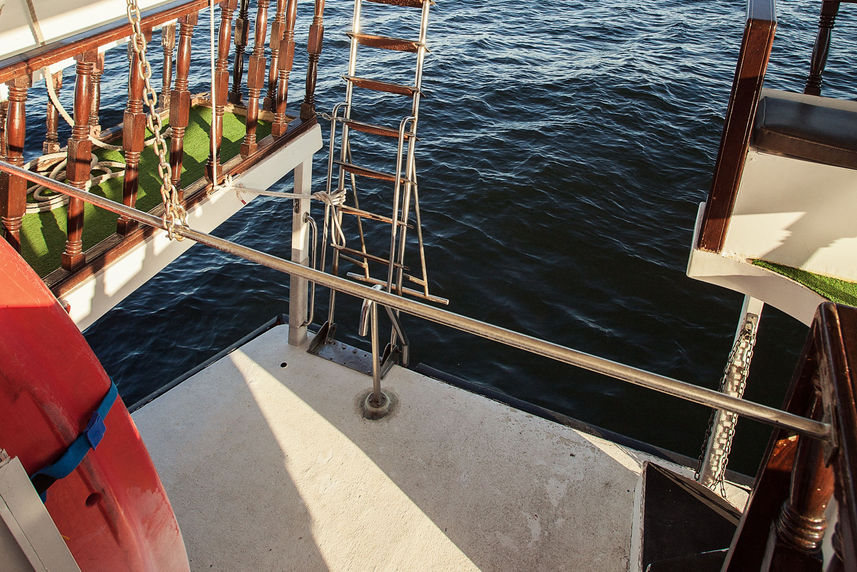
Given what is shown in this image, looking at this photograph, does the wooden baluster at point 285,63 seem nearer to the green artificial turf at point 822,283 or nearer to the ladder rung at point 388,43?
the ladder rung at point 388,43

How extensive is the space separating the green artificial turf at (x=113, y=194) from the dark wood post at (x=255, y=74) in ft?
0.74

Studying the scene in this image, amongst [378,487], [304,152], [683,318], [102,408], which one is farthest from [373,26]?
[102,408]

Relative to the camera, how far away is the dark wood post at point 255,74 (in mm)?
3361

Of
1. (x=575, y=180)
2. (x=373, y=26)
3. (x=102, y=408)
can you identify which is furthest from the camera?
(x=373, y=26)

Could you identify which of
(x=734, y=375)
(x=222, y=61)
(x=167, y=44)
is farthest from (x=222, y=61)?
(x=734, y=375)

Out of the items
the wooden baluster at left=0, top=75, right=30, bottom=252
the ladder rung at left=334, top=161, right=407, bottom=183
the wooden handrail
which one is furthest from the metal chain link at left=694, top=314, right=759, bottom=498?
the wooden baluster at left=0, top=75, right=30, bottom=252

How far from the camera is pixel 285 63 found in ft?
11.6

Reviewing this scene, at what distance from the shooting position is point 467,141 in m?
10.0

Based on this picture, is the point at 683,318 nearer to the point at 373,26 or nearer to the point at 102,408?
the point at 102,408

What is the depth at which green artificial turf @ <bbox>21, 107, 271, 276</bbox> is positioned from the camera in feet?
10.5

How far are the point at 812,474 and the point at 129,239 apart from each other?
115 inches

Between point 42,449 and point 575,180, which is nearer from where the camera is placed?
point 42,449

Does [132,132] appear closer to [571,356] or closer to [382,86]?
[382,86]

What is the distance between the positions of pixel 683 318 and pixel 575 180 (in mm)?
2896
